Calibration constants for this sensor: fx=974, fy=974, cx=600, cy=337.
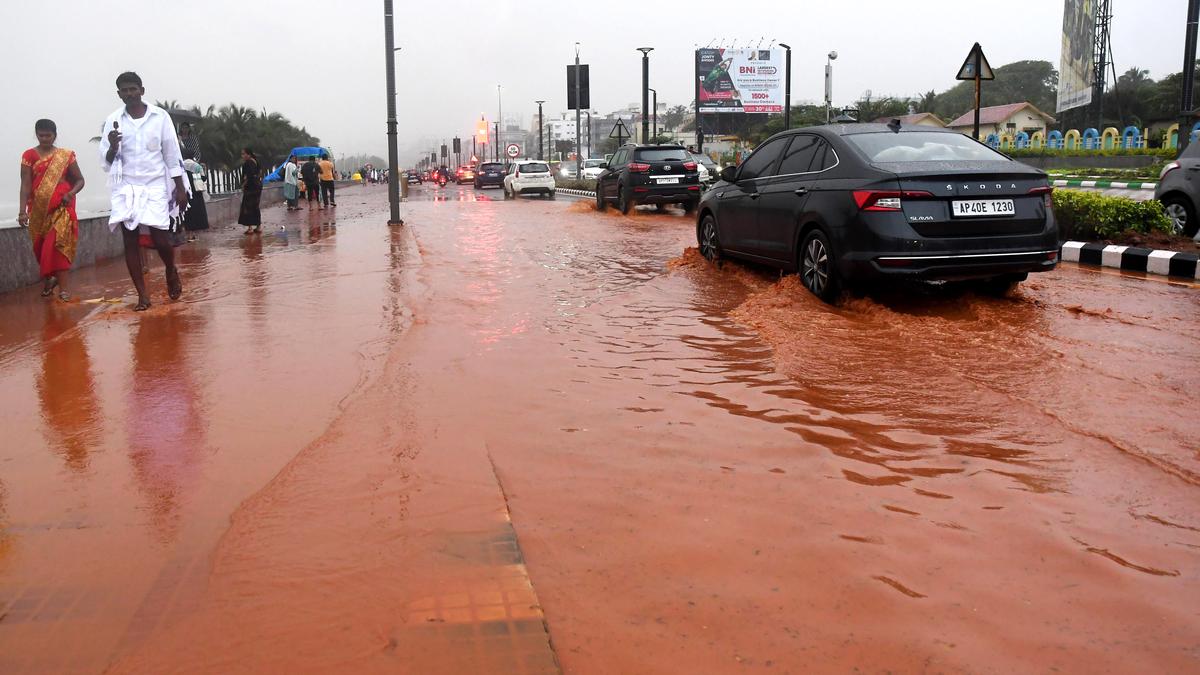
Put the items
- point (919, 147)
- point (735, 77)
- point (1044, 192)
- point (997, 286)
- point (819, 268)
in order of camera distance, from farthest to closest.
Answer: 1. point (735, 77)
2. point (997, 286)
3. point (819, 268)
4. point (919, 147)
5. point (1044, 192)

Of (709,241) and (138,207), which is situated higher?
(138,207)

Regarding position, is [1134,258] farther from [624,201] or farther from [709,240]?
[624,201]

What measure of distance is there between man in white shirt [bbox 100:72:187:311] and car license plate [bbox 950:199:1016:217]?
19.7 ft

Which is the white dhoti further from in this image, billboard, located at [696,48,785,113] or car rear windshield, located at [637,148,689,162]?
billboard, located at [696,48,785,113]

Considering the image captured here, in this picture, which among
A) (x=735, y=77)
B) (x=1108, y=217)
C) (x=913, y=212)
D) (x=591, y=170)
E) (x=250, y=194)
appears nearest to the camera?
(x=913, y=212)

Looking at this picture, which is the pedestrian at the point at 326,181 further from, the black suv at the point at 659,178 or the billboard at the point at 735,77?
the billboard at the point at 735,77

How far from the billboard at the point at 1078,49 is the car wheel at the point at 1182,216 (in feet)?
104

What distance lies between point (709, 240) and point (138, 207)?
5.42 metres

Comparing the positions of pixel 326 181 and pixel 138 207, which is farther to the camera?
pixel 326 181

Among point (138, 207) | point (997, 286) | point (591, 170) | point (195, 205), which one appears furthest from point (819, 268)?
point (591, 170)

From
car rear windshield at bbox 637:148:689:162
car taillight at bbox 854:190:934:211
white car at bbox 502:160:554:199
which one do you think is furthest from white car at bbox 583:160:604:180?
car taillight at bbox 854:190:934:211

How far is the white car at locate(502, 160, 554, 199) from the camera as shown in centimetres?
3456

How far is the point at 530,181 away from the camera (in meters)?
34.6

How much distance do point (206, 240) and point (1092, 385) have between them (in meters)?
14.2
